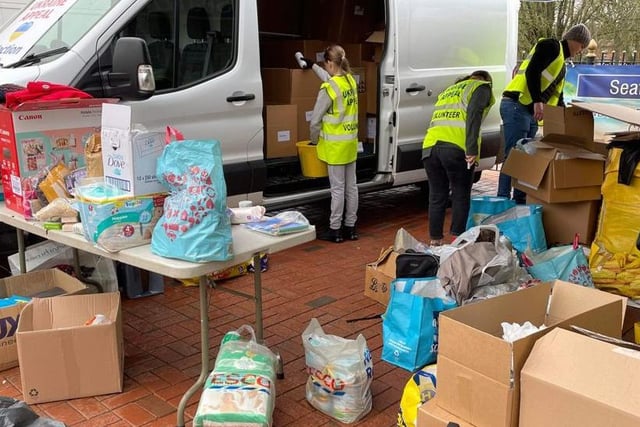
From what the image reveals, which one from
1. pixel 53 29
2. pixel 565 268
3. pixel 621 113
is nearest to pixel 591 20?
pixel 621 113

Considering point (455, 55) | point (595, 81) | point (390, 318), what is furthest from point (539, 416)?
point (595, 81)

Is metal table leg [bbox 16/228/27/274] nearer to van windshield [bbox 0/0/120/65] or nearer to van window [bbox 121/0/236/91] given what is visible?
van windshield [bbox 0/0/120/65]

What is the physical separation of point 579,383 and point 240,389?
1297 millimetres

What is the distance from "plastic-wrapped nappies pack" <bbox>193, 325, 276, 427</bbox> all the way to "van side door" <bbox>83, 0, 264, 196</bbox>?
6.11ft

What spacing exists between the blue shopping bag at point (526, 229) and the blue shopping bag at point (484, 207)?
1.39 ft

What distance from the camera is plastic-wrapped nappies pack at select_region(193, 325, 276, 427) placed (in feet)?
8.32

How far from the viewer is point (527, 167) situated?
190 inches

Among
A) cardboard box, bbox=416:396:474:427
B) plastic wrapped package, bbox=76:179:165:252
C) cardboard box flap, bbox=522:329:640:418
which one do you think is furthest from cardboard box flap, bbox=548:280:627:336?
plastic wrapped package, bbox=76:179:165:252

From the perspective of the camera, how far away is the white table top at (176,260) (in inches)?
99.7

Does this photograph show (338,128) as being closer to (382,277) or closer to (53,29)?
(382,277)

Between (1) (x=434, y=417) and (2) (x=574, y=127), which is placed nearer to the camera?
(1) (x=434, y=417)

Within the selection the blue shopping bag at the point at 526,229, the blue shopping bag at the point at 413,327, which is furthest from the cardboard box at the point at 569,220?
the blue shopping bag at the point at 413,327

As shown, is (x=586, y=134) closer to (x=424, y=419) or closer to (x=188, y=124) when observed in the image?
(x=188, y=124)

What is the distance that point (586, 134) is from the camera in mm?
4992
